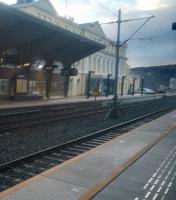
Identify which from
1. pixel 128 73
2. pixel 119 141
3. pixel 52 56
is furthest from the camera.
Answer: pixel 128 73

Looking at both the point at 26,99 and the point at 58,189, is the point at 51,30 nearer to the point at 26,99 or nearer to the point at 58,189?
the point at 26,99

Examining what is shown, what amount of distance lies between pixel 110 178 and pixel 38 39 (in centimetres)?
3319

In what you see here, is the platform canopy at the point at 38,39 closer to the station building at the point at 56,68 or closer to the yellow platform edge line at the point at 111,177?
the station building at the point at 56,68

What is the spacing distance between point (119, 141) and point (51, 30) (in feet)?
86.3

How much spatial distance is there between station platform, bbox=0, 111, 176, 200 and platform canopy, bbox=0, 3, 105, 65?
22.3 metres

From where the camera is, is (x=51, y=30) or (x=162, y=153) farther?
(x=51, y=30)

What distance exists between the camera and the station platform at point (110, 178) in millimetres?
6707

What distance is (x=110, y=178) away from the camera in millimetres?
7758

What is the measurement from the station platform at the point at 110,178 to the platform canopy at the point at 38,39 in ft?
73.2

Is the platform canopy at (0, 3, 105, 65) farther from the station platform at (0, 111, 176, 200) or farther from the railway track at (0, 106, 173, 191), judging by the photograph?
the station platform at (0, 111, 176, 200)

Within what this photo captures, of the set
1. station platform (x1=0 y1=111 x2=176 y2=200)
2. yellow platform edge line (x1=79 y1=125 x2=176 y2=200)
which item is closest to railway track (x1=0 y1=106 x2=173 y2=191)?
station platform (x1=0 y1=111 x2=176 y2=200)

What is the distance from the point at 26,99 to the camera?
39.6m

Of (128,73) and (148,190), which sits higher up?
(128,73)

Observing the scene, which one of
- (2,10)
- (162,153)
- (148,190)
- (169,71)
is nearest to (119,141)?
(162,153)
